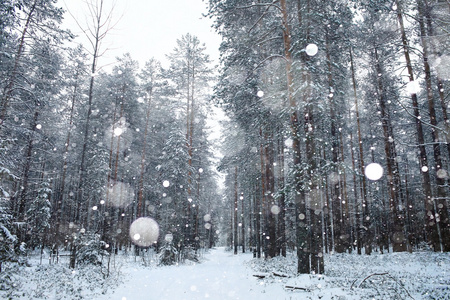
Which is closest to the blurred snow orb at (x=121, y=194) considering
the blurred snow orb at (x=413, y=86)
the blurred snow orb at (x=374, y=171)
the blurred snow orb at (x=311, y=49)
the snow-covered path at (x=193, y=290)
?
the snow-covered path at (x=193, y=290)

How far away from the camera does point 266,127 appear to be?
14.9 metres

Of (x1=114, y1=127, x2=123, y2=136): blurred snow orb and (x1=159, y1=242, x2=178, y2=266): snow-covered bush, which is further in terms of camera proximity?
(x1=114, y1=127, x2=123, y2=136): blurred snow orb

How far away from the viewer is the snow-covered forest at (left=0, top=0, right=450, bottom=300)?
9.07m

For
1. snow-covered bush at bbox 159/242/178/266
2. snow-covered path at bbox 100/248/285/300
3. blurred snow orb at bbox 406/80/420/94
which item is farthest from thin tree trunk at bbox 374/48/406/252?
snow-covered bush at bbox 159/242/178/266

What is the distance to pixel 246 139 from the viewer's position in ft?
58.8

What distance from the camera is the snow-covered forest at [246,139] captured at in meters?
9.07

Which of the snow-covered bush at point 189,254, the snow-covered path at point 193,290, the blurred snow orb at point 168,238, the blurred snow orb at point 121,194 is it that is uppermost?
the blurred snow orb at point 121,194

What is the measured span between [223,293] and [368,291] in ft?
13.8

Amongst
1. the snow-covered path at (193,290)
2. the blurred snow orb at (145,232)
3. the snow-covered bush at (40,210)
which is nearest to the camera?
the snow-covered path at (193,290)

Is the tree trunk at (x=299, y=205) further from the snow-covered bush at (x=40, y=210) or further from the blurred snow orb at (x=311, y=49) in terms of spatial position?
the snow-covered bush at (x=40, y=210)

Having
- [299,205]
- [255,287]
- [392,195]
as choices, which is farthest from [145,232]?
[392,195]

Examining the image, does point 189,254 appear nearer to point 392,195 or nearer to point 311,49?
point 392,195

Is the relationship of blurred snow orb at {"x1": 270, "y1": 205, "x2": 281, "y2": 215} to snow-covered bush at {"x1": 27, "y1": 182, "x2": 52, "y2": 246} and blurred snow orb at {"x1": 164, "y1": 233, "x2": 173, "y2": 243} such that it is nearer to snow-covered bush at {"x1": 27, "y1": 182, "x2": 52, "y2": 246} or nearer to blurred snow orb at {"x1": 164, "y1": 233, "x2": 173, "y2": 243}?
blurred snow orb at {"x1": 164, "y1": 233, "x2": 173, "y2": 243}

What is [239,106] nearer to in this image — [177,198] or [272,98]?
[272,98]
